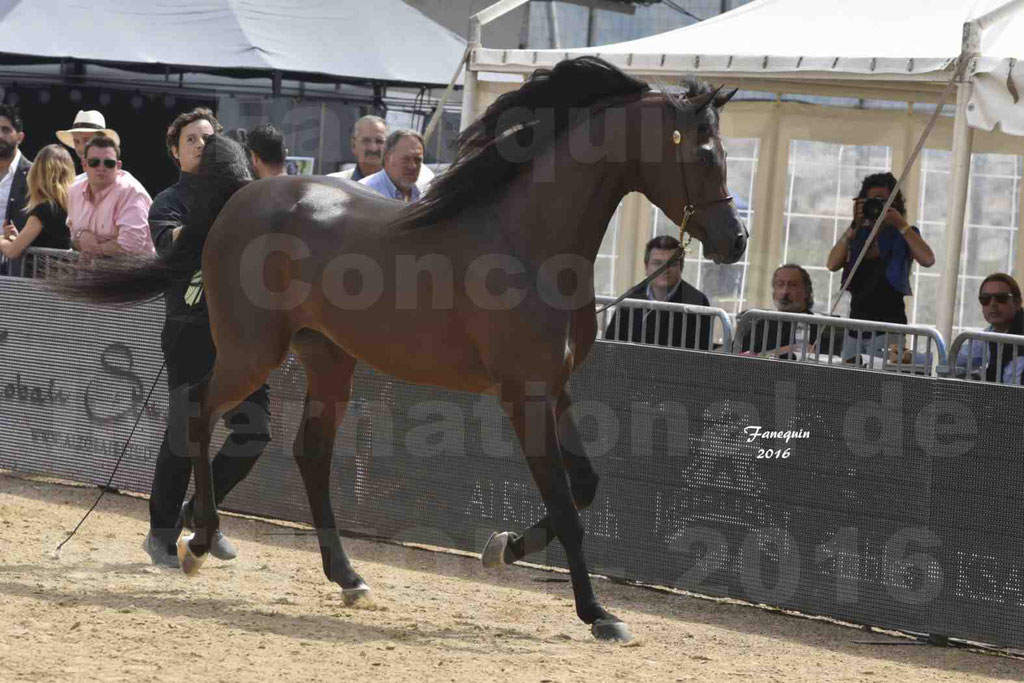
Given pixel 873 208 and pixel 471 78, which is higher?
pixel 471 78

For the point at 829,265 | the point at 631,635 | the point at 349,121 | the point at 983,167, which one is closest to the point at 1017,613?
the point at 631,635

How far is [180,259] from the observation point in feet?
22.2

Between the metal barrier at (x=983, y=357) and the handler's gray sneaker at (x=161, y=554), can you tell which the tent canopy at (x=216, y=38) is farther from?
the metal barrier at (x=983, y=357)

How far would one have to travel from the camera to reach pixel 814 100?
467 inches

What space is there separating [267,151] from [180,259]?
829mm

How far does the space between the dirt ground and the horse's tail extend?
1230 mm

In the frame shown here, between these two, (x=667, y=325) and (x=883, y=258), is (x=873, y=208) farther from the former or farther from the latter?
(x=667, y=325)

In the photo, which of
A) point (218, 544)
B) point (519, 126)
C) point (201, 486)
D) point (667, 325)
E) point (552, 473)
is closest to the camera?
point (552, 473)

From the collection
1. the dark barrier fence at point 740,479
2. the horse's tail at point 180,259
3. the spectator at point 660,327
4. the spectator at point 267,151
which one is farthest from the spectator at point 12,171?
the spectator at point 660,327

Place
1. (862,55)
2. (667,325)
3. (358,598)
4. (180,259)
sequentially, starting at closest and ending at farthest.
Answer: (358,598) < (180,259) < (667,325) < (862,55)

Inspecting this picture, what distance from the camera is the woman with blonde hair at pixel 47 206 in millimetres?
8820

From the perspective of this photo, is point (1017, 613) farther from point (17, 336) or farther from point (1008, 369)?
point (17, 336)

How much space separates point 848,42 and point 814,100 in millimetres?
3262

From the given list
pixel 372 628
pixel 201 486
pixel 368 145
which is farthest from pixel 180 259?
pixel 368 145
